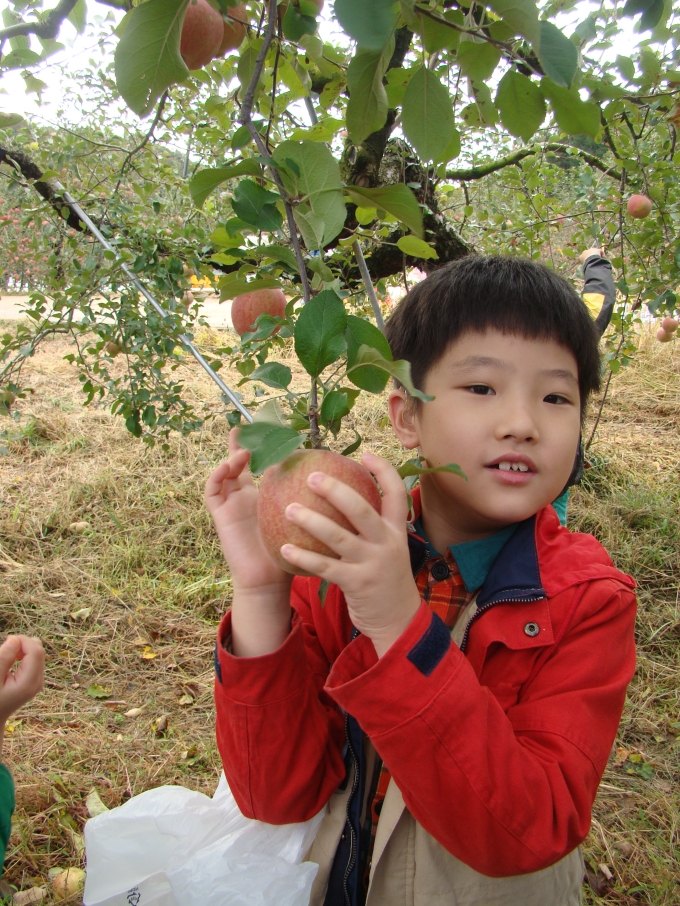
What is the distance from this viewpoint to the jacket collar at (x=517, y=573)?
0.80 m

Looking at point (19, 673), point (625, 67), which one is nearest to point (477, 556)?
point (19, 673)

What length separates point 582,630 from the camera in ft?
2.60

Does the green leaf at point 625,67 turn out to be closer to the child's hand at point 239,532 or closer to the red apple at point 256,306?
the red apple at point 256,306

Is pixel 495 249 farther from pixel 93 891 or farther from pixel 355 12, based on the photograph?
pixel 93 891

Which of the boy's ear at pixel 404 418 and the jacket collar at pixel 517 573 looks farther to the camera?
the boy's ear at pixel 404 418

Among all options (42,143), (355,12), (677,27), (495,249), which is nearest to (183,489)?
(42,143)

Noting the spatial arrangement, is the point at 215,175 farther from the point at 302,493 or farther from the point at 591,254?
the point at 591,254

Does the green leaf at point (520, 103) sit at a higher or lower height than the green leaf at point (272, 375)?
higher

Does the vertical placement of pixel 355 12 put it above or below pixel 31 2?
below

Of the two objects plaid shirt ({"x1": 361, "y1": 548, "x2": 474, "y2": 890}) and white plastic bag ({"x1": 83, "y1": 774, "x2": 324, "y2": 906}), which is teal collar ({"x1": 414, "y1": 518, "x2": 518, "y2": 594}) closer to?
plaid shirt ({"x1": 361, "y1": 548, "x2": 474, "y2": 890})

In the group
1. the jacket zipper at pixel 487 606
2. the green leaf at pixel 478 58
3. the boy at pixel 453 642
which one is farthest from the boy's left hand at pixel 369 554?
the green leaf at pixel 478 58

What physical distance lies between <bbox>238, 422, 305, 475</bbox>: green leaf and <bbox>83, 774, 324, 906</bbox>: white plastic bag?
2.07 ft

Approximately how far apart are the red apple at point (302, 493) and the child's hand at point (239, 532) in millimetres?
171

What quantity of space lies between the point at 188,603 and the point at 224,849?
1657 mm
